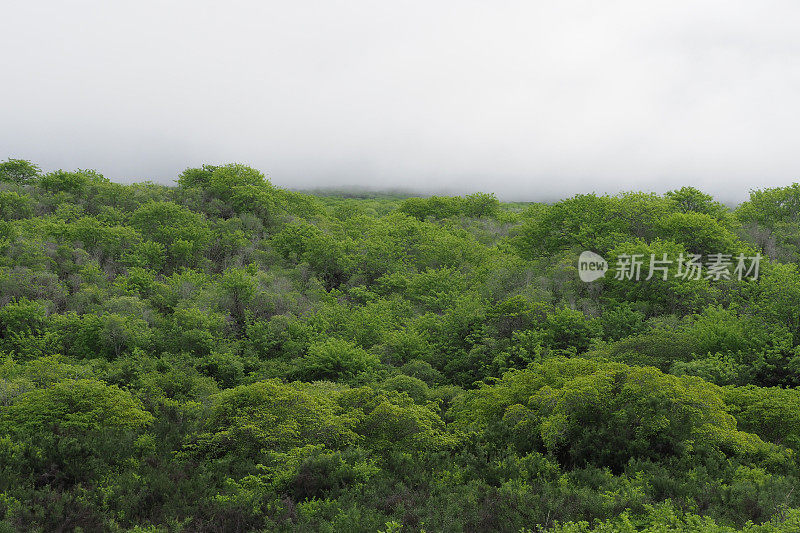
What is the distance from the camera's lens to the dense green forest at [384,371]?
10000 mm

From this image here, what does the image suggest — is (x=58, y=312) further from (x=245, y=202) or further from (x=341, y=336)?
(x=245, y=202)

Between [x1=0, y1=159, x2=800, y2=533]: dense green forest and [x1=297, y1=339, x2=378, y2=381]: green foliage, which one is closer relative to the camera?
[x1=0, y1=159, x2=800, y2=533]: dense green forest

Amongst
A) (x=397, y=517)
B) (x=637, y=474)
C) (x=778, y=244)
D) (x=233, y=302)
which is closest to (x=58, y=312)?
(x=233, y=302)

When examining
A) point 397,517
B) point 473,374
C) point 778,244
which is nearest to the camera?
point 397,517

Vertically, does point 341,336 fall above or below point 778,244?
below

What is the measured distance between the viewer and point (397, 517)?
9.42 metres

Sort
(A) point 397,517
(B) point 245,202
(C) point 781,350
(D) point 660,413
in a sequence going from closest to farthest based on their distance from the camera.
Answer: (A) point 397,517 < (D) point 660,413 < (C) point 781,350 < (B) point 245,202

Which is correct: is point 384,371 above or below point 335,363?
below

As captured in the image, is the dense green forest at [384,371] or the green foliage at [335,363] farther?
the green foliage at [335,363]

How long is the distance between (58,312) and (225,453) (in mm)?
19292

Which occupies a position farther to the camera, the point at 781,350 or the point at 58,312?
the point at 58,312

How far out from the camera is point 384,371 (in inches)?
848

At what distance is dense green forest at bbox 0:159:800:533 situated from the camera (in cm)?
1000

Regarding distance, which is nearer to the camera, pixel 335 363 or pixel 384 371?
pixel 335 363
